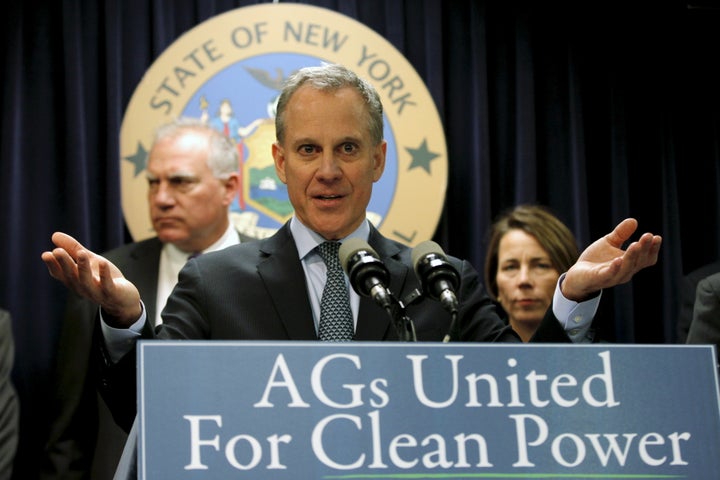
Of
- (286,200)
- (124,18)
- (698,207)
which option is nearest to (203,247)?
(286,200)

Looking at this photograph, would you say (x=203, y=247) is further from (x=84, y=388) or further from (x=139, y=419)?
(x=139, y=419)

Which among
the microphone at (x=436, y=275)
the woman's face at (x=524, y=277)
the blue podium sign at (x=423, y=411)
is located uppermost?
the woman's face at (x=524, y=277)

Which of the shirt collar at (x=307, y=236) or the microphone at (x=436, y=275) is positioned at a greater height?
the shirt collar at (x=307, y=236)

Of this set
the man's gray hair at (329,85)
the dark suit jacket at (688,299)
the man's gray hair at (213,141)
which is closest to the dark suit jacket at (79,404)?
the man's gray hair at (213,141)

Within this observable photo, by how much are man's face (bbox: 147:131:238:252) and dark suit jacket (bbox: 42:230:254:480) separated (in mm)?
174

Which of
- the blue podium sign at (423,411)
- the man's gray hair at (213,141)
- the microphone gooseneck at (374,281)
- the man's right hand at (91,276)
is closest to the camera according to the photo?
the blue podium sign at (423,411)

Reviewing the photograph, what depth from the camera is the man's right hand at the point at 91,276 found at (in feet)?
5.52

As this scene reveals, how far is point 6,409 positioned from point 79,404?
226mm

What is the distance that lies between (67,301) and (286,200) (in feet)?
2.72

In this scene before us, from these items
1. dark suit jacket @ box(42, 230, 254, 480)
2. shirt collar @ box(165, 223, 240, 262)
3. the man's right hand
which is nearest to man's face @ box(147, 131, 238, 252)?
shirt collar @ box(165, 223, 240, 262)

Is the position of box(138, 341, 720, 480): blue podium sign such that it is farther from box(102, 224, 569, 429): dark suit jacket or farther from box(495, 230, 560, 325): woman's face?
box(495, 230, 560, 325): woman's face

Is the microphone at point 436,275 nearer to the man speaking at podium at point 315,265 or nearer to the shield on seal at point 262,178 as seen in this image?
the man speaking at podium at point 315,265

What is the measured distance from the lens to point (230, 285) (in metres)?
2.10

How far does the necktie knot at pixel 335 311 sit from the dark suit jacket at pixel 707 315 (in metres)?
1.21
